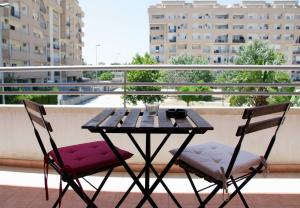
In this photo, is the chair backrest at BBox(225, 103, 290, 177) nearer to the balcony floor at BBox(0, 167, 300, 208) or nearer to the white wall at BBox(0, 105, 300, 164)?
the balcony floor at BBox(0, 167, 300, 208)

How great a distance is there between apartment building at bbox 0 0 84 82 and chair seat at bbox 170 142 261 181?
21238mm

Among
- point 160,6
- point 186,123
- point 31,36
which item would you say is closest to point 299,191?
point 186,123

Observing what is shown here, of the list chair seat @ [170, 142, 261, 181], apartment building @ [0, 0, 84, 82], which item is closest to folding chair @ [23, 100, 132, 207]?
chair seat @ [170, 142, 261, 181]

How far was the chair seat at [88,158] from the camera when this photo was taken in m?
1.94

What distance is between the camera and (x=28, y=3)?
3197 cm

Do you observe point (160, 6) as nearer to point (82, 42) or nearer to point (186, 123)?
point (82, 42)

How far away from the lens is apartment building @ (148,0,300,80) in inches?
2183

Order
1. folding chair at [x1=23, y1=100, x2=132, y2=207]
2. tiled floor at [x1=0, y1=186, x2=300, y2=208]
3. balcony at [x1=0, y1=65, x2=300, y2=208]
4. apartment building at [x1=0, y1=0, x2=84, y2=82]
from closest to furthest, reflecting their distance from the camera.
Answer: folding chair at [x1=23, y1=100, x2=132, y2=207], tiled floor at [x1=0, y1=186, x2=300, y2=208], balcony at [x1=0, y1=65, x2=300, y2=208], apartment building at [x1=0, y1=0, x2=84, y2=82]

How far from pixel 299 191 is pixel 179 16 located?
56.1 m

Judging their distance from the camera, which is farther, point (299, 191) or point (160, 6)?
point (160, 6)

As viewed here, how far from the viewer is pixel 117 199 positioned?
2.73m

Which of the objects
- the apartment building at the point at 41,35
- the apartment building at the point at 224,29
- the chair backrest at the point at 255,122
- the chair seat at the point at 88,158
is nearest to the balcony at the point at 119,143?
the chair seat at the point at 88,158

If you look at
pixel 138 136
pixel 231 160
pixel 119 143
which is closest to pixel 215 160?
pixel 231 160

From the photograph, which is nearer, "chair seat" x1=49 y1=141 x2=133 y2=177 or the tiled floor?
"chair seat" x1=49 y1=141 x2=133 y2=177
